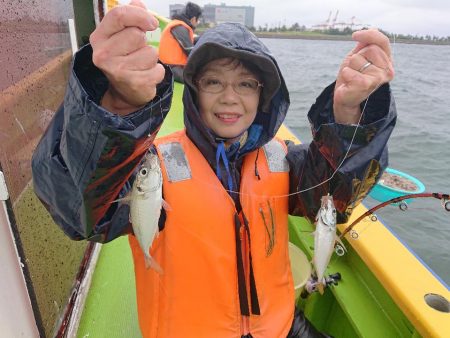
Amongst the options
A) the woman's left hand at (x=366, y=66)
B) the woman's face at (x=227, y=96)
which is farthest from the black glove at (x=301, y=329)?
the woman's left hand at (x=366, y=66)

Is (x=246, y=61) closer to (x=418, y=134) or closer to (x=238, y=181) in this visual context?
(x=238, y=181)

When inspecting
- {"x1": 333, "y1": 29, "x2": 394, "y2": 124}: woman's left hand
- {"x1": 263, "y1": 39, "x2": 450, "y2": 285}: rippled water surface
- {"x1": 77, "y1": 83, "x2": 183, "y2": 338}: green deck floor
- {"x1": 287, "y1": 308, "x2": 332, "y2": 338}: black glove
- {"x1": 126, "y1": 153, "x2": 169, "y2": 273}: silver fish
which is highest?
{"x1": 333, "y1": 29, "x2": 394, "y2": 124}: woman's left hand

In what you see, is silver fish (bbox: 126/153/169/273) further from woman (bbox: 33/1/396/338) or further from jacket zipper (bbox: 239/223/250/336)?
jacket zipper (bbox: 239/223/250/336)

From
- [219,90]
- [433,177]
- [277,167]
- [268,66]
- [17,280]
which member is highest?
[268,66]

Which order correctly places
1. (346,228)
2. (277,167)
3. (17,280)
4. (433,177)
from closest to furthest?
(17,280) < (277,167) < (346,228) < (433,177)

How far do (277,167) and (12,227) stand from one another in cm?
141

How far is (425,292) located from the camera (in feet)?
6.59

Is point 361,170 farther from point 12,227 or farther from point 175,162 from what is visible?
point 12,227

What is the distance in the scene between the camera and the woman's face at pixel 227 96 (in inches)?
77.0

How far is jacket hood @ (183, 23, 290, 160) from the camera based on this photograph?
6.09 ft

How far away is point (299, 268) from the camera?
9.14 feet

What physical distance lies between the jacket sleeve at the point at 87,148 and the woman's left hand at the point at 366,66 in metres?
0.81

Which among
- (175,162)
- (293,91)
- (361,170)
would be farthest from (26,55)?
(293,91)

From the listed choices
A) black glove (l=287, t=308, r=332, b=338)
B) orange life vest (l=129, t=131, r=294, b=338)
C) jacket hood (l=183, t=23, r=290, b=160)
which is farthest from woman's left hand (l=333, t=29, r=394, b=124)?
black glove (l=287, t=308, r=332, b=338)
